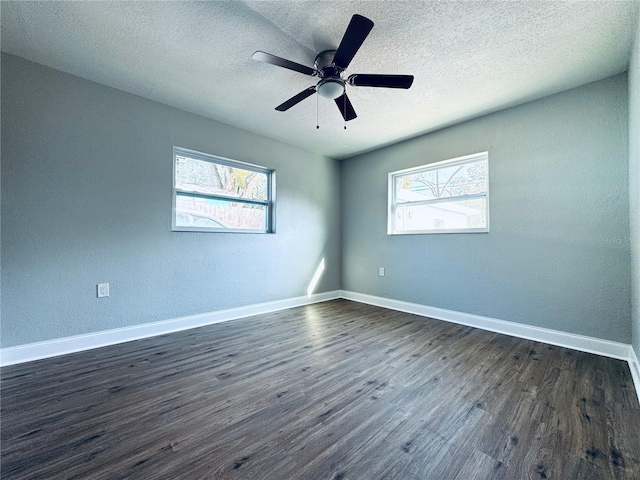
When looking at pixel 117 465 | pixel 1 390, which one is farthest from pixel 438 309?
pixel 1 390

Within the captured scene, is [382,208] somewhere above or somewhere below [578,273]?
above

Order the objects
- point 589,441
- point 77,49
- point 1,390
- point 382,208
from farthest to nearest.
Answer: point 382,208 < point 77,49 < point 1,390 < point 589,441

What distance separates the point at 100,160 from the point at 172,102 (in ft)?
3.19

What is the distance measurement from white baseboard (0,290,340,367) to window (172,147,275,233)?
1072 millimetres

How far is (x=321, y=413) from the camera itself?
4.93ft

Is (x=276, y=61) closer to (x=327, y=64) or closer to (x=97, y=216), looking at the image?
(x=327, y=64)

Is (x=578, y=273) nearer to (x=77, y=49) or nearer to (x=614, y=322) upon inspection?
(x=614, y=322)

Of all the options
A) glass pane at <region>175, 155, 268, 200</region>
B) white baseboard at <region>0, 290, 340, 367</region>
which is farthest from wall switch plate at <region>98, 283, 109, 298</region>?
glass pane at <region>175, 155, 268, 200</region>

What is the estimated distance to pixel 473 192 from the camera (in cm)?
321

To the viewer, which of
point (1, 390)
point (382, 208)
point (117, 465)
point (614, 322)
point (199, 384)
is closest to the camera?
point (117, 465)

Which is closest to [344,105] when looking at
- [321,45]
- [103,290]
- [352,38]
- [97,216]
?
[321,45]

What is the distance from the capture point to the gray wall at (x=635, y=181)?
1.78 metres

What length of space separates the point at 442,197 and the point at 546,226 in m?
1.18

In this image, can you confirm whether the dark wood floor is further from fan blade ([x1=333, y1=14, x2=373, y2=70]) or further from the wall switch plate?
fan blade ([x1=333, y1=14, x2=373, y2=70])
